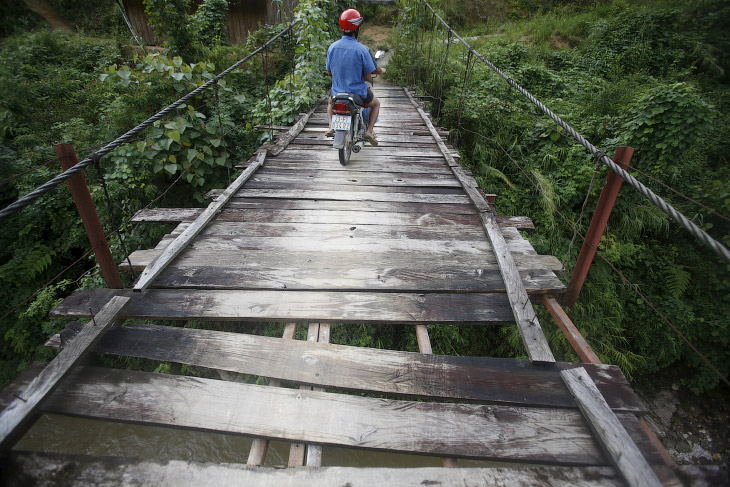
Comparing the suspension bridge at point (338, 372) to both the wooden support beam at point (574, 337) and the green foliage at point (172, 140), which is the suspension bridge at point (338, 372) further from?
the green foliage at point (172, 140)

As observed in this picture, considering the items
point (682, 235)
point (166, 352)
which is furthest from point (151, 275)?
point (682, 235)

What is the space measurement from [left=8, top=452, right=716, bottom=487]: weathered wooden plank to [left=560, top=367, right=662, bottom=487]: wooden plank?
0.07m

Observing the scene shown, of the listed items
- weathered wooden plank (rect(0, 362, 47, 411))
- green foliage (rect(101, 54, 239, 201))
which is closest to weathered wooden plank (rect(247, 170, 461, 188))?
green foliage (rect(101, 54, 239, 201))

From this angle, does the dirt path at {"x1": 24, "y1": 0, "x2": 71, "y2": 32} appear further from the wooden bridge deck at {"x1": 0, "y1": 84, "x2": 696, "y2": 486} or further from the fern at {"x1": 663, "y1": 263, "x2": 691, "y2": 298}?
the fern at {"x1": 663, "y1": 263, "x2": 691, "y2": 298}

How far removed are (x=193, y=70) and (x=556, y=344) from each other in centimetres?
545

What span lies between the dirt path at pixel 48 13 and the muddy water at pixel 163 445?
51.4 feet

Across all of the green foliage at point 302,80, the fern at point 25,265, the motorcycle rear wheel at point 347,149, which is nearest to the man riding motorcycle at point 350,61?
the motorcycle rear wheel at point 347,149

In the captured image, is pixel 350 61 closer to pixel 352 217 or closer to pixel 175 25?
pixel 352 217

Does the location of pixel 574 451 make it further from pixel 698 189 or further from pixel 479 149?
pixel 698 189

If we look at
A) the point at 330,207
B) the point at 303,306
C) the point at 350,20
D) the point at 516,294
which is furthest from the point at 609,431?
the point at 350,20

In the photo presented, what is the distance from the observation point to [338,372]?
5.18 feet

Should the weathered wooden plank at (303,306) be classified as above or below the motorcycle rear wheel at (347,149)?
below

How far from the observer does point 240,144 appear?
17.5ft

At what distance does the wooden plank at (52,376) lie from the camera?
1.26m
